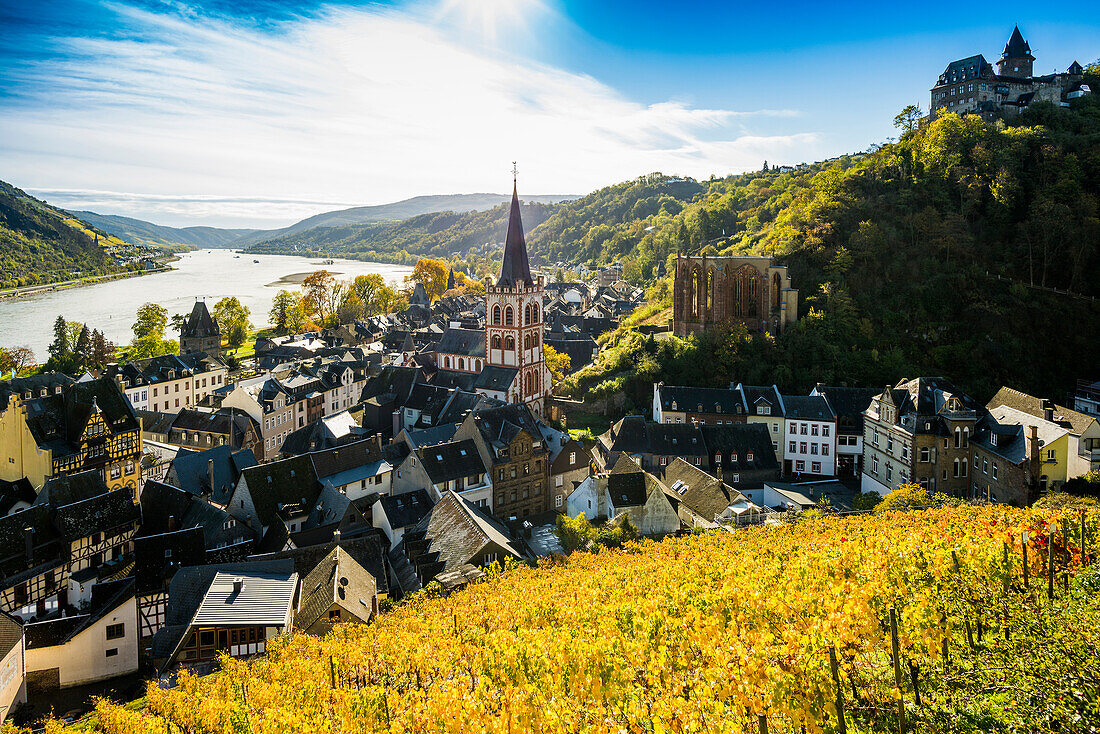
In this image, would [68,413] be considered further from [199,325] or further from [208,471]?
[199,325]

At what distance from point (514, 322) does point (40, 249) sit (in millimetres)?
150363

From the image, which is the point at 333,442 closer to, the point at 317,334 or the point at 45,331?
the point at 317,334

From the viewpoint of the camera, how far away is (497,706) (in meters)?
11.6

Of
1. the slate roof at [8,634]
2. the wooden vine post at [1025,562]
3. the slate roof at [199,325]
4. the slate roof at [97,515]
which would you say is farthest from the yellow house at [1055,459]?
the slate roof at [199,325]

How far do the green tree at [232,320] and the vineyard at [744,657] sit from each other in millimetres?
82927

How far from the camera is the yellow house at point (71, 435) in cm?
3219

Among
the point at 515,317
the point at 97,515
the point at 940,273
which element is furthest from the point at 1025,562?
the point at 940,273

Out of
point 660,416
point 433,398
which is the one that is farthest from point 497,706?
point 433,398

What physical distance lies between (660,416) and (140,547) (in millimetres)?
32827

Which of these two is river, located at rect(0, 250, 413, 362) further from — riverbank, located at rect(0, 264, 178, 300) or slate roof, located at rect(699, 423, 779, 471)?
slate roof, located at rect(699, 423, 779, 471)

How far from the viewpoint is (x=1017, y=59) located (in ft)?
259

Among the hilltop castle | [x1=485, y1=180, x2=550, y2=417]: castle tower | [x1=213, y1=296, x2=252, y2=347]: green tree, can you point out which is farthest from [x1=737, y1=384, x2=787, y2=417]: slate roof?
[x1=213, y1=296, x2=252, y2=347]: green tree

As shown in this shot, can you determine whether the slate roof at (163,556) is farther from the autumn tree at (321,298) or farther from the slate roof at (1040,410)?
the autumn tree at (321,298)

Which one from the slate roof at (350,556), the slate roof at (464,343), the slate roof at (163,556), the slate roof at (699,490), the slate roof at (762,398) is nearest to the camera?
the slate roof at (163,556)
